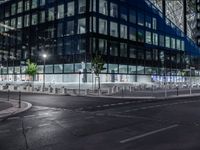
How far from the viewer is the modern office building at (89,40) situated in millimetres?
57188

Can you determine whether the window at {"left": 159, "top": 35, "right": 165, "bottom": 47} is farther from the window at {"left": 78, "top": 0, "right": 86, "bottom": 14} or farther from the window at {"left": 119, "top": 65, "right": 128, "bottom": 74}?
the window at {"left": 78, "top": 0, "right": 86, "bottom": 14}

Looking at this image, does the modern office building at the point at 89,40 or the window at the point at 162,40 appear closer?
the modern office building at the point at 89,40

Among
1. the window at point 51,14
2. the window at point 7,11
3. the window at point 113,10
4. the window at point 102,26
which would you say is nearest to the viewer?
the window at point 102,26

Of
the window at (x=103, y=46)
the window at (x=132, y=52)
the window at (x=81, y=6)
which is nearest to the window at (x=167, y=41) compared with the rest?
the window at (x=132, y=52)

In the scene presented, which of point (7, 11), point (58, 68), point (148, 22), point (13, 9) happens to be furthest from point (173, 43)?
point (7, 11)

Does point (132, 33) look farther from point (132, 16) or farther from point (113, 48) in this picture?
point (113, 48)

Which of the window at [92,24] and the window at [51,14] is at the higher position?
the window at [51,14]

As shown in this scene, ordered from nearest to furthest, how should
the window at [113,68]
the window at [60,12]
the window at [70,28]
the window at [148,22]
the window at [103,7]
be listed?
the window at [113,68] < the window at [70,28] < the window at [103,7] < the window at [60,12] < the window at [148,22]

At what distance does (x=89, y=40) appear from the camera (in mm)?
55250

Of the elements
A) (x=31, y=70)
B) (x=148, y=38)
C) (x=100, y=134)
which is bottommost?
(x=100, y=134)

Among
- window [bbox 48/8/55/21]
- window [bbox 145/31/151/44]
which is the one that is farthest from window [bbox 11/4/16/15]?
window [bbox 145/31/151/44]

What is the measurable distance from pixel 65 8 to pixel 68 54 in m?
11.2

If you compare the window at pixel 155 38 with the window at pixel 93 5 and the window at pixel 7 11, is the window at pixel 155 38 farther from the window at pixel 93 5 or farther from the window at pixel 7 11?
the window at pixel 7 11

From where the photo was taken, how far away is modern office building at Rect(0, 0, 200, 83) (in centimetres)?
5719
